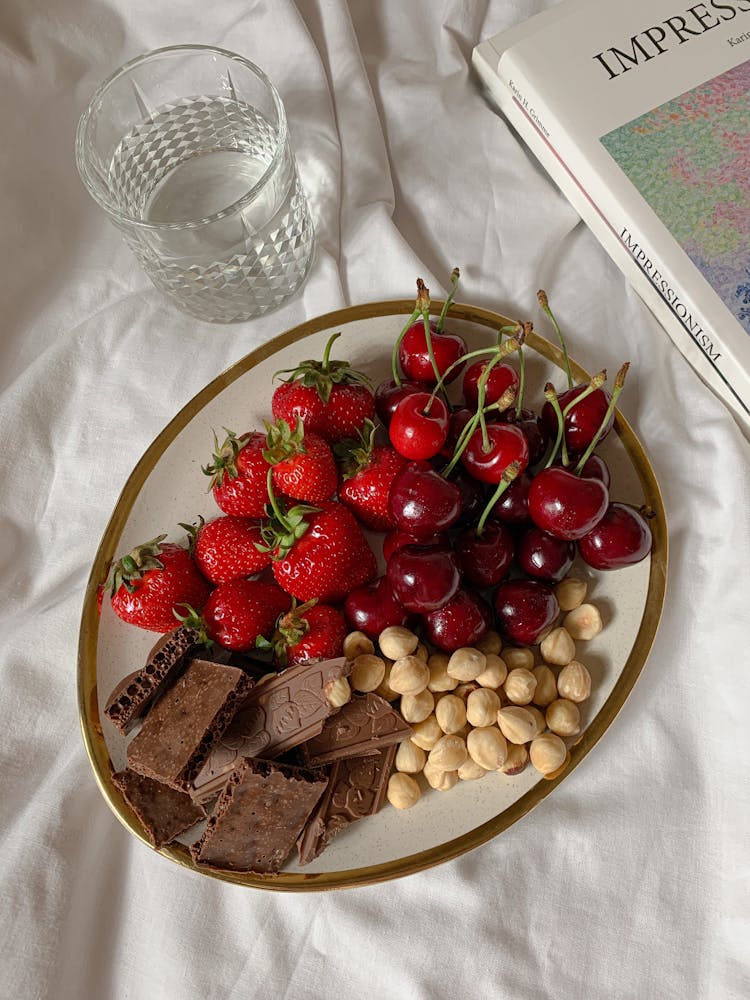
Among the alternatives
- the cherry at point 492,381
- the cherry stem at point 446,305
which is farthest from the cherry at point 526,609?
the cherry stem at point 446,305

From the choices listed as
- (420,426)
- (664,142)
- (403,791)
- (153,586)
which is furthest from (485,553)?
(664,142)

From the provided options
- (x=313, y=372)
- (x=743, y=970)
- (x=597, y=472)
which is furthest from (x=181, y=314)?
(x=743, y=970)

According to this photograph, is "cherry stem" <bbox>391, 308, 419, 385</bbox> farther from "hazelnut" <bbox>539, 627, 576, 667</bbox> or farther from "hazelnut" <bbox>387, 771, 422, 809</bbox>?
"hazelnut" <bbox>387, 771, 422, 809</bbox>

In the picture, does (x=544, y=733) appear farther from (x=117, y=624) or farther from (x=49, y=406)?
(x=49, y=406)

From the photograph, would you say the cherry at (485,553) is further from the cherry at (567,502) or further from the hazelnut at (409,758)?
the hazelnut at (409,758)

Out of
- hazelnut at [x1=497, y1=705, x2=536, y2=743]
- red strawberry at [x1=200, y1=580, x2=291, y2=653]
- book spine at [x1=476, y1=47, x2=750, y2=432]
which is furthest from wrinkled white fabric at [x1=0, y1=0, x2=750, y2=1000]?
red strawberry at [x1=200, y1=580, x2=291, y2=653]

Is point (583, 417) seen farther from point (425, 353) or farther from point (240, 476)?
point (240, 476)
